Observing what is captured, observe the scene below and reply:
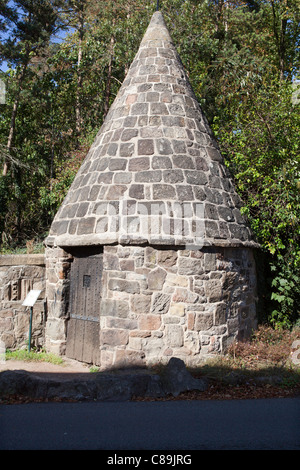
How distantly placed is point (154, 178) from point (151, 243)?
3.62ft

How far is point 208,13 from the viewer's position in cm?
1597

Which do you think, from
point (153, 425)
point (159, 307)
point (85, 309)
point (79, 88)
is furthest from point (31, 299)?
point (79, 88)

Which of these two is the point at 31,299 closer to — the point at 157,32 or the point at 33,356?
the point at 33,356

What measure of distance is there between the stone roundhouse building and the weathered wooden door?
0.06 feet

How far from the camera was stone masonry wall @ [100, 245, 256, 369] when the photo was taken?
634 cm

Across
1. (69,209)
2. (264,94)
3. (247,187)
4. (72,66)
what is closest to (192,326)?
(69,209)

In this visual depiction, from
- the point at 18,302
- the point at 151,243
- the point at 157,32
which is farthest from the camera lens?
the point at 157,32

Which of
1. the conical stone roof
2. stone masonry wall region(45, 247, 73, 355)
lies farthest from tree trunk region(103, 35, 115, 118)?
stone masonry wall region(45, 247, 73, 355)

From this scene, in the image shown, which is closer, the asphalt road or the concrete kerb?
the asphalt road

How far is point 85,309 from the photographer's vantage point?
7.08 meters

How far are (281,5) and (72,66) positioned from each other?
29.8ft

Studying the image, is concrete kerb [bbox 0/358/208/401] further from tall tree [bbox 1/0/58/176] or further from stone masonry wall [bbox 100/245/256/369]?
tall tree [bbox 1/0/58/176]

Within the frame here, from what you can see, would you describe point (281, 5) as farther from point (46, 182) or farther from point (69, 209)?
point (69, 209)

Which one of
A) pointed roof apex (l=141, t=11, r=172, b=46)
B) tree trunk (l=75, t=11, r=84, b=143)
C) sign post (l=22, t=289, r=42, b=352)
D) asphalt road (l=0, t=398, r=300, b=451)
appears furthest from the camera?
tree trunk (l=75, t=11, r=84, b=143)
